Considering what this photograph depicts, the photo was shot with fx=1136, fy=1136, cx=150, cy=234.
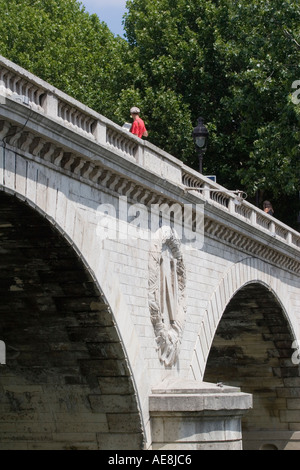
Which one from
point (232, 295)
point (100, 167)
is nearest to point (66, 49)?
point (232, 295)

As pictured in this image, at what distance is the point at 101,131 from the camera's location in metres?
18.7

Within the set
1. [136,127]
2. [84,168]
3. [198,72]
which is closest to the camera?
[84,168]

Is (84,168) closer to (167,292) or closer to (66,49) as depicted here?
(167,292)

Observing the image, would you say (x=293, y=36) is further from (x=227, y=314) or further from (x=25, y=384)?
(x=25, y=384)

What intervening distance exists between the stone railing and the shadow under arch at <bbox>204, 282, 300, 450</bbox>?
4.77 metres

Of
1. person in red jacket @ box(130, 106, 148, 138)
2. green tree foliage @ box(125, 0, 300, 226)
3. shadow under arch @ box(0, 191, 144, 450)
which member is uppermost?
green tree foliage @ box(125, 0, 300, 226)

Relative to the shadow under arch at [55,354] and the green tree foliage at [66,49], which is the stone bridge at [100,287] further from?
the green tree foliage at [66,49]

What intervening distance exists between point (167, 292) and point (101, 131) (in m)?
4.00

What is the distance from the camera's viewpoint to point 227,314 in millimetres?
31672

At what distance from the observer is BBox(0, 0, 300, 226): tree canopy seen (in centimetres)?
3466

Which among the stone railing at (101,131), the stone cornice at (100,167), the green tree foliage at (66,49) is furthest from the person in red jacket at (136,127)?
the green tree foliage at (66,49)

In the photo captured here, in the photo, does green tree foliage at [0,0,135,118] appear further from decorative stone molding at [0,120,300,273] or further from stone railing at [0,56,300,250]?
decorative stone molding at [0,120,300,273]

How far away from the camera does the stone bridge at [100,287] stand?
664 inches

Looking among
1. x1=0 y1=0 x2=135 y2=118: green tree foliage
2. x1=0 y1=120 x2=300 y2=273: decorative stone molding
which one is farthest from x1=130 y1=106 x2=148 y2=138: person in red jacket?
x1=0 y1=0 x2=135 y2=118: green tree foliage
